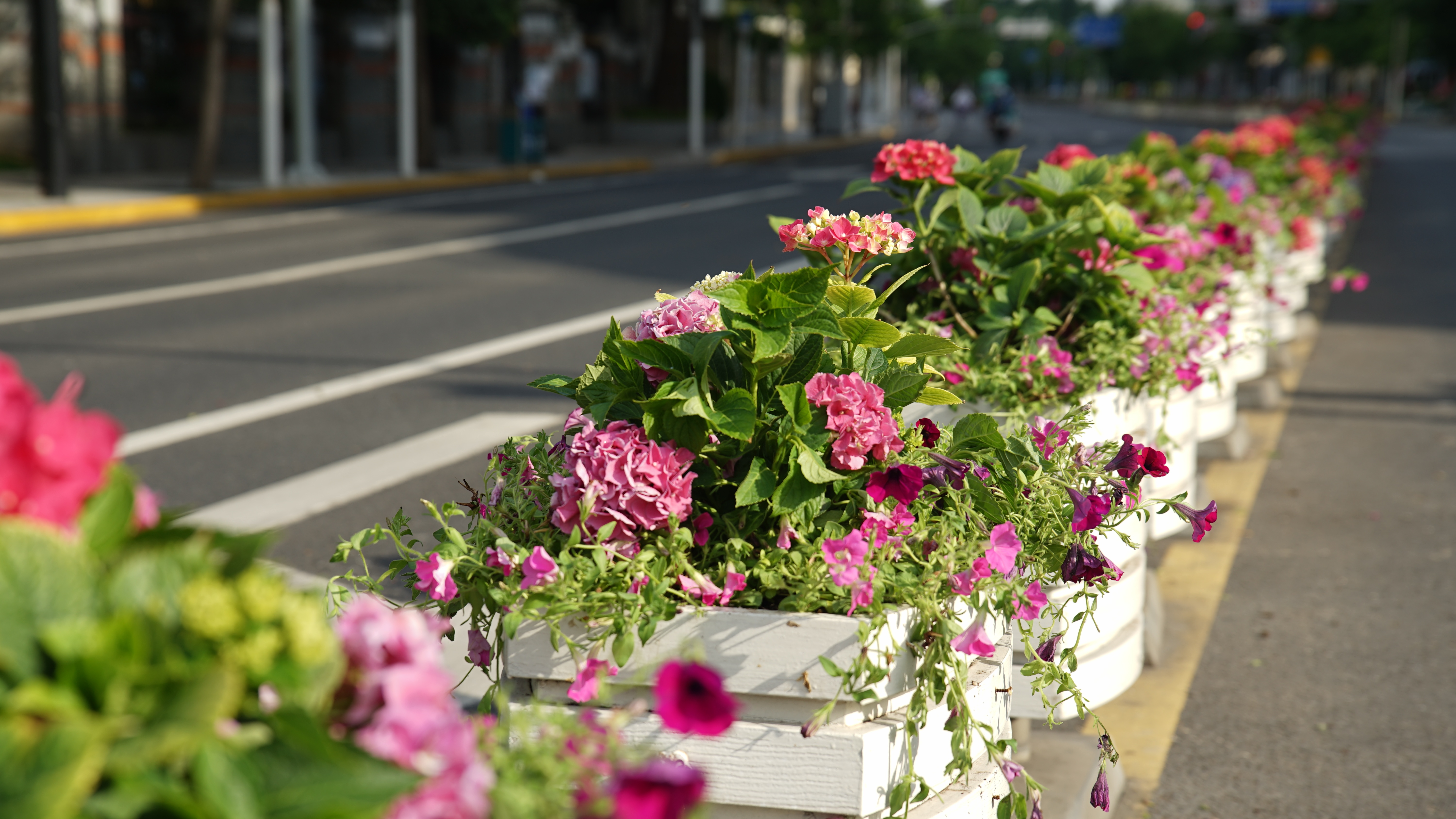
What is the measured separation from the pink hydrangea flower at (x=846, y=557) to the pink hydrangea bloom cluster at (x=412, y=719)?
38.1 inches

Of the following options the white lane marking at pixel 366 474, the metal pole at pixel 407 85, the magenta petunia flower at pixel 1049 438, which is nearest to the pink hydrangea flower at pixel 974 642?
the magenta petunia flower at pixel 1049 438

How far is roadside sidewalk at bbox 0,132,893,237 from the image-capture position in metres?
16.6

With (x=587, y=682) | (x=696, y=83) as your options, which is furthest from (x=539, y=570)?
(x=696, y=83)

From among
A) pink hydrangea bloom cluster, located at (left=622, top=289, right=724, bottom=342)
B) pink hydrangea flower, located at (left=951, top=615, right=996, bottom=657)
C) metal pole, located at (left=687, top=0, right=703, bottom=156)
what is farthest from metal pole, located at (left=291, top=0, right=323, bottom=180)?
pink hydrangea flower, located at (left=951, top=615, right=996, bottom=657)

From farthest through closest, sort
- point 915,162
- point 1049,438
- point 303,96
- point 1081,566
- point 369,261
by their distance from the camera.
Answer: point 303,96
point 369,261
point 915,162
point 1049,438
point 1081,566

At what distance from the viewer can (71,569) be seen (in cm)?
108

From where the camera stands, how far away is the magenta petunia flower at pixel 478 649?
2.29 m

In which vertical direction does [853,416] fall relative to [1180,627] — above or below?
above

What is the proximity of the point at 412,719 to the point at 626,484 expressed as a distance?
104cm

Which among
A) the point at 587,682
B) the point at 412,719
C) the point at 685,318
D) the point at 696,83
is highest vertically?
the point at 696,83

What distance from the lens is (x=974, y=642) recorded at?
2.11 meters

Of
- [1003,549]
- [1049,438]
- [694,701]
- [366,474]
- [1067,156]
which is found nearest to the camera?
[694,701]

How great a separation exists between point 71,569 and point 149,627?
9cm

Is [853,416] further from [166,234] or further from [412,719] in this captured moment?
[166,234]
